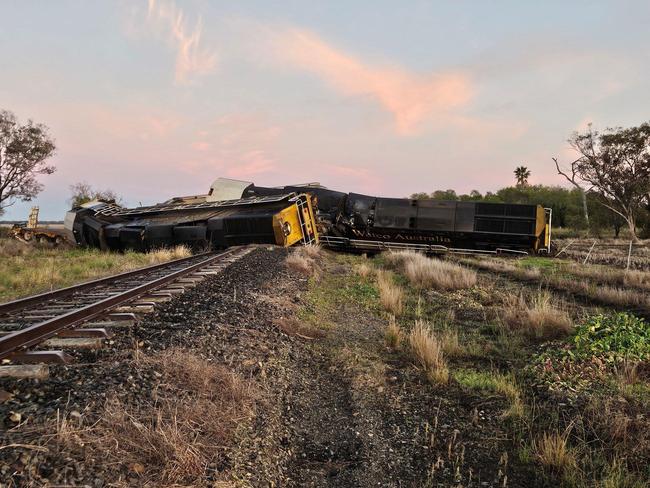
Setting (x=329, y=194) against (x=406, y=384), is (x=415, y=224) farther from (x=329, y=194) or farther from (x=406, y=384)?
(x=406, y=384)

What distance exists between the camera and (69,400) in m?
3.20

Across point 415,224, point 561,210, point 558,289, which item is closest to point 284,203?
point 415,224

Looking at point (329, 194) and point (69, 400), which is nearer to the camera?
point (69, 400)

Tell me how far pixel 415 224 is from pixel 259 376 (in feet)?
63.1

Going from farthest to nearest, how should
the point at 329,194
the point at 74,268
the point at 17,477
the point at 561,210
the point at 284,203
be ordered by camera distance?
the point at 561,210 < the point at 329,194 < the point at 284,203 < the point at 74,268 < the point at 17,477

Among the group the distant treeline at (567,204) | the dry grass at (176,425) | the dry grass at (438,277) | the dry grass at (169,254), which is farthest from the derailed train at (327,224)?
the distant treeline at (567,204)

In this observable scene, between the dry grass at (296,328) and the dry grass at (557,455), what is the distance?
383 cm

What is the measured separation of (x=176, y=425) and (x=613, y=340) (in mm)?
5708

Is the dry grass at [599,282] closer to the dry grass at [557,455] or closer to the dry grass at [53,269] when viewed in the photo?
the dry grass at [557,455]

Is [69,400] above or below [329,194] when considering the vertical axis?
below

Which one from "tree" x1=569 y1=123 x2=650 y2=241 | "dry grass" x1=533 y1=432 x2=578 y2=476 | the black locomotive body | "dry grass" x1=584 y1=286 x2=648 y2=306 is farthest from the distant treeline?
"dry grass" x1=533 y1=432 x2=578 y2=476

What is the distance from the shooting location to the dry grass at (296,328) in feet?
22.1

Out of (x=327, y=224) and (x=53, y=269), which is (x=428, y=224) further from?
(x=53, y=269)

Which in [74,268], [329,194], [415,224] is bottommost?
[74,268]
